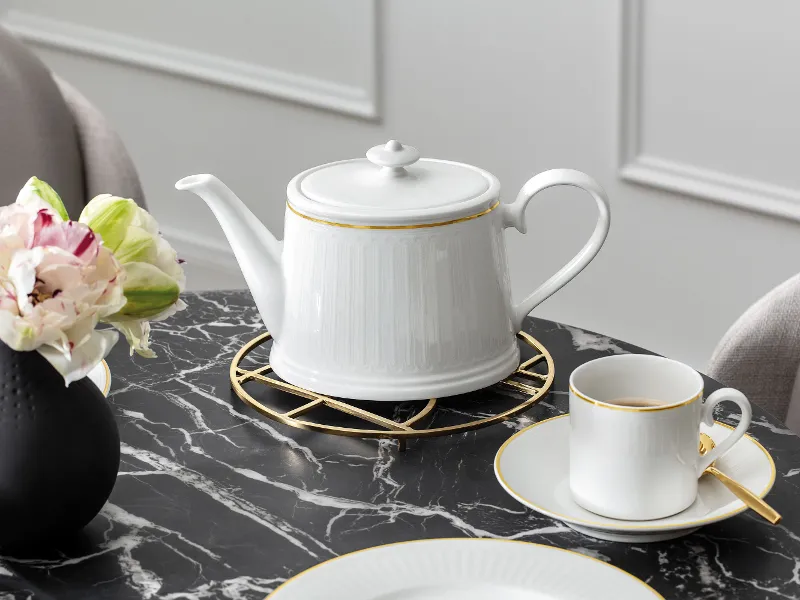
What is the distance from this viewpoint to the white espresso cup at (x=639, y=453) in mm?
849

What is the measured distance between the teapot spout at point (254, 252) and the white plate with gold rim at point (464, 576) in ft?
1.07

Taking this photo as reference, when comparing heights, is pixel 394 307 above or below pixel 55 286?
below

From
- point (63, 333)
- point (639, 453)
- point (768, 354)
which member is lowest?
point (768, 354)

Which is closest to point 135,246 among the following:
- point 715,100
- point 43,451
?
point 43,451

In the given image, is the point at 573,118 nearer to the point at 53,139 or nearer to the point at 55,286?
the point at 53,139

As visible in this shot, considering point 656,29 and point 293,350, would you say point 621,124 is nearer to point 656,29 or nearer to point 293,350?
point 656,29

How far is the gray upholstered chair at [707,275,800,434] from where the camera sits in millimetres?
1253

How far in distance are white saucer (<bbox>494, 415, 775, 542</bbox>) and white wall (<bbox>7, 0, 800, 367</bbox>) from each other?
1.27 metres

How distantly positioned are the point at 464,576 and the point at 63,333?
0.32 meters

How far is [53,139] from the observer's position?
167 cm

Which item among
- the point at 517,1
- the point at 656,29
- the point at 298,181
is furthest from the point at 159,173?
the point at 298,181

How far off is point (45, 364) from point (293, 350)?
0.98 feet

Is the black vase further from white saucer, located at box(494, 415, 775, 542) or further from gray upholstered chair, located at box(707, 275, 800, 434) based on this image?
gray upholstered chair, located at box(707, 275, 800, 434)

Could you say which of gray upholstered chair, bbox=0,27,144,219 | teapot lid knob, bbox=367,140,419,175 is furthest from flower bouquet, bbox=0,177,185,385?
gray upholstered chair, bbox=0,27,144,219
